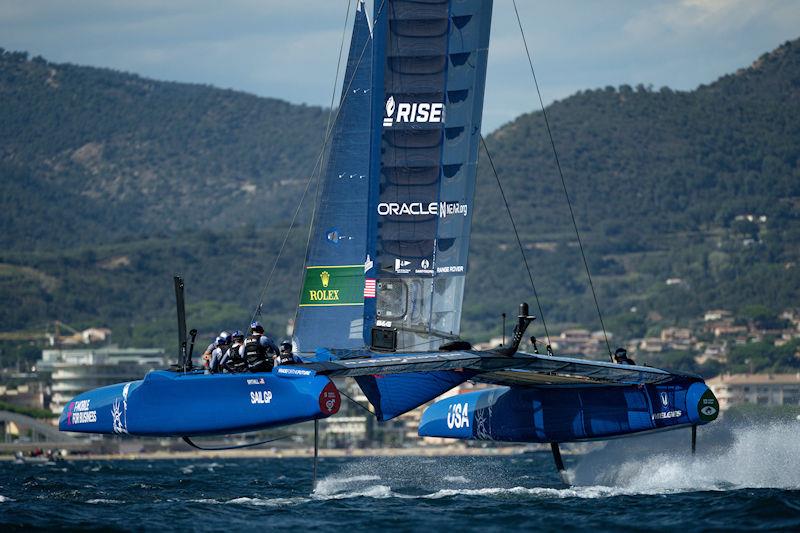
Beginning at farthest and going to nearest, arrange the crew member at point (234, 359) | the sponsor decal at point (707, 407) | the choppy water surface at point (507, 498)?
the sponsor decal at point (707, 407) → the crew member at point (234, 359) → the choppy water surface at point (507, 498)

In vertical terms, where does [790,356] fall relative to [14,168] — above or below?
below

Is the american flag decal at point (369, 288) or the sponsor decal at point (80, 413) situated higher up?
the american flag decal at point (369, 288)

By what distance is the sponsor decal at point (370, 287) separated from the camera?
72.8 feet

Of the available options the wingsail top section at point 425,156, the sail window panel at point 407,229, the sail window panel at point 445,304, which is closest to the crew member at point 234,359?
the wingsail top section at point 425,156

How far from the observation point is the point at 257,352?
19984 millimetres

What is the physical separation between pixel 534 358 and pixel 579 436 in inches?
121

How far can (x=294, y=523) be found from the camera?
16.8 meters

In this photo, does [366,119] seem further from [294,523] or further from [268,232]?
[268,232]

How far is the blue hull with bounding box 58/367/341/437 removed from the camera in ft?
62.9

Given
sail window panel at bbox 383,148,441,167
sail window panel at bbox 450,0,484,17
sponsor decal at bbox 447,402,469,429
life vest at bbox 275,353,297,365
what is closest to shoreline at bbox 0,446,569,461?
sponsor decal at bbox 447,402,469,429

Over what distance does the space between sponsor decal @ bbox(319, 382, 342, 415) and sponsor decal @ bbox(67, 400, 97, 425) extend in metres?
3.48

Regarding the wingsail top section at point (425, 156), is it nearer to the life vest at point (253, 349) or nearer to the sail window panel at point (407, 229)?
the sail window panel at point (407, 229)

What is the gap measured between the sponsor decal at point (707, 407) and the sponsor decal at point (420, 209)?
14.2 feet

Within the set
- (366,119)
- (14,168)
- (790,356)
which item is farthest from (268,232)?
(366,119)
